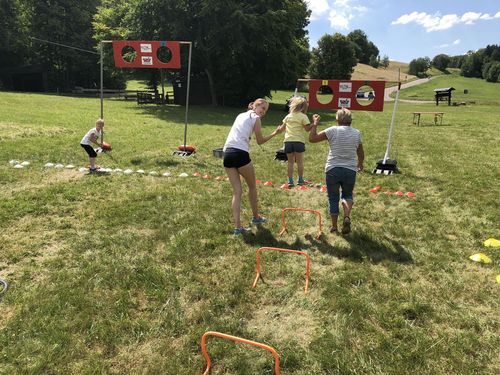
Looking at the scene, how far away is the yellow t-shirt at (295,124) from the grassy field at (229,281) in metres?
1.12

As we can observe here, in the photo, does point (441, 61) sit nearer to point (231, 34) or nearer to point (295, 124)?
point (231, 34)

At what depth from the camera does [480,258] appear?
4777 millimetres

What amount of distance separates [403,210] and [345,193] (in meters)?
1.73

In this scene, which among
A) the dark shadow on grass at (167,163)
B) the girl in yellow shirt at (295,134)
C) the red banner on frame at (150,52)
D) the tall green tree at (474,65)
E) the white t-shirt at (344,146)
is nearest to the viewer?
the white t-shirt at (344,146)

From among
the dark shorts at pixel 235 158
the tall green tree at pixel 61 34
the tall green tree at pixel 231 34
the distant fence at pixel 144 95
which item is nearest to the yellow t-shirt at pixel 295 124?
the dark shorts at pixel 235 158

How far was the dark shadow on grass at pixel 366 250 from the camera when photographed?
486 centimetres

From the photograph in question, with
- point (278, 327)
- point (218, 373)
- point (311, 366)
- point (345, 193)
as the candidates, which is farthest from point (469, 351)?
point (345, 193)

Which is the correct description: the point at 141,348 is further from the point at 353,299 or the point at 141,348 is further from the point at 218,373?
the point at 353,299

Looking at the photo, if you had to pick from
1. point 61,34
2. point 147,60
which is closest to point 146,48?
point 147,60

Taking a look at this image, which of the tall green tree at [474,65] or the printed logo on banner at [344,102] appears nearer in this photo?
the printed logo on banner at [344,102]

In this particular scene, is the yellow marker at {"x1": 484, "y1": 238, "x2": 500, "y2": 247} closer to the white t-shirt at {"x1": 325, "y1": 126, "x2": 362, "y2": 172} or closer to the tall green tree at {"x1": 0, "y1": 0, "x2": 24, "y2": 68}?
the white t-shirt at {"x1": 325, "y1": 126, "x2": 362, "y2": 172}

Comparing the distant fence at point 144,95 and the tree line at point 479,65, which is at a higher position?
the tree line at point 479,65

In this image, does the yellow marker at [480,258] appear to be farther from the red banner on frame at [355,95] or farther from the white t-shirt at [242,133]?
the red banner on frame at [355,95]

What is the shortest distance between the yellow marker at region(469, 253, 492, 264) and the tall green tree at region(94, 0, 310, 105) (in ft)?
75.0
